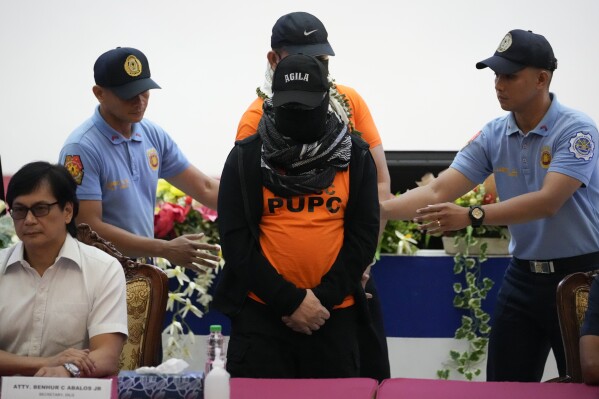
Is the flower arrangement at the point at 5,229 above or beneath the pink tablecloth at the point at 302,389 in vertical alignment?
above

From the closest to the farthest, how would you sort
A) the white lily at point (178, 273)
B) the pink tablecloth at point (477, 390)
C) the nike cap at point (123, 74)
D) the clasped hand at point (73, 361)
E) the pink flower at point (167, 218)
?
the pink tablecloth at point (477, 390) < the clasped hand at point (73, 361) < the nike cap at point (123, 74) < the white lily at point (178, 273) < the pink flower at point (167, 218)

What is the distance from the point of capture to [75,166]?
3346 millimetres

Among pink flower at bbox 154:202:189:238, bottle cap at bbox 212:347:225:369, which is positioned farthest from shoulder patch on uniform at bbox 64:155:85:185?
bottle cap at bbox 212:347:225:369

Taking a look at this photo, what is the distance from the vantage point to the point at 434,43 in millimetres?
5164

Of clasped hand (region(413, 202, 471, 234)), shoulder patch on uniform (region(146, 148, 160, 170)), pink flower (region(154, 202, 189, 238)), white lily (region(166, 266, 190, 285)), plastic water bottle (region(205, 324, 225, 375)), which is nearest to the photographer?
plastic water bottle (region(205, 324, 225, 375))

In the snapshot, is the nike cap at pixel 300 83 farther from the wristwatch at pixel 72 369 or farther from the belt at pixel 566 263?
the belt at pixel 566 263

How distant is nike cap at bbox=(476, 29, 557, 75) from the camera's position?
3389mm

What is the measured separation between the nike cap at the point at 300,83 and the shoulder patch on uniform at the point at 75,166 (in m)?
0.83

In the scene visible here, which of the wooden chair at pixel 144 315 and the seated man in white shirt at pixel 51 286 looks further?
the wooden chair at pixel 144 315

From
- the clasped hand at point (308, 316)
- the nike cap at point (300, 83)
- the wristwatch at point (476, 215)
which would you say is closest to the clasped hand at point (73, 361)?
the clasped hand at point (308, 316)

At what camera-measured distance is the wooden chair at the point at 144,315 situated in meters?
2.76

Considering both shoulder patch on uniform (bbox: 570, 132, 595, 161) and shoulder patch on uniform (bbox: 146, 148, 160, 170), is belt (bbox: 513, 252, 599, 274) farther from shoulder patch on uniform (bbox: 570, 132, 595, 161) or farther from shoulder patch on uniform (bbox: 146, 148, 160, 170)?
shoulder patch on uniform (bbox: 146, 148, 160, 170)

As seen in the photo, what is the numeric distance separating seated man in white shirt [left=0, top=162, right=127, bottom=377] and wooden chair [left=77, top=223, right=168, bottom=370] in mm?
113

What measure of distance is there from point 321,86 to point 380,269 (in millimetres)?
1574
